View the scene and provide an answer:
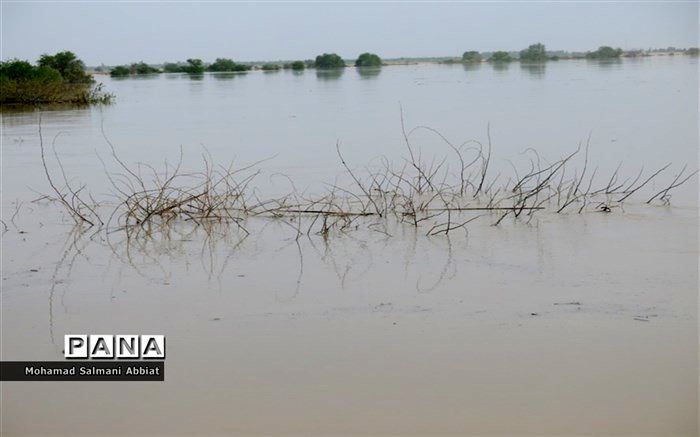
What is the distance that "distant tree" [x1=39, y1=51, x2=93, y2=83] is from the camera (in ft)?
119

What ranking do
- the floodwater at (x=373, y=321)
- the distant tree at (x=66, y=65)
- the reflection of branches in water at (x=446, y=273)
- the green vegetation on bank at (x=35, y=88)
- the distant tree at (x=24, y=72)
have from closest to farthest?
the floodwater at (x=373, y=321) < the reflection of branches in water at (x=446, y=273) < the green vegetation on bank at (x=35, y=88) < the distant tree at (x=24, y=72) < the distant tree at (x=66, y=65)

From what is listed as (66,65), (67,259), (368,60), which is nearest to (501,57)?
(368,60)

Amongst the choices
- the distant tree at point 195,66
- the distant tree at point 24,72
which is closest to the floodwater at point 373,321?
the distant tree at point 24,72

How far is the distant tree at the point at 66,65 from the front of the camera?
36.2 metres

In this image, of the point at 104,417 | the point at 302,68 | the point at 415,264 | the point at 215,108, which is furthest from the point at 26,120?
the point at 302,68

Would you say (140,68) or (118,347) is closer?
(118,347)

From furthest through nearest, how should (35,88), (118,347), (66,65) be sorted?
1. (66,65)
2. (35,88)
3. (118,347)

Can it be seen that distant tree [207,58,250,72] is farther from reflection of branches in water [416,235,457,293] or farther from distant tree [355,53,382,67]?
reflection of branches in water [416,235,457,293]

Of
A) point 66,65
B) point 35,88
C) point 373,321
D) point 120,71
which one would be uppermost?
point 120,71

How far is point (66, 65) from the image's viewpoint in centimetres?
3666

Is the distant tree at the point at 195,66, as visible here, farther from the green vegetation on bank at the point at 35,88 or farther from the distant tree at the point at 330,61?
the green vegetation on bank at the point at 35,88

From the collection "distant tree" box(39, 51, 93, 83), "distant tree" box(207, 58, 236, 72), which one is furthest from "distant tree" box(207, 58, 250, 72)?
"distant tree" box(39, 51, 93, 83)

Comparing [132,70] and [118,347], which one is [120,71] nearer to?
[132,70]

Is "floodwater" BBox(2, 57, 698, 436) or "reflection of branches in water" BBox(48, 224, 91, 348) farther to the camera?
"reflection of branches in water" BBox(48, 224, 91, 348)
